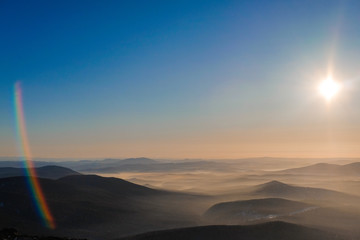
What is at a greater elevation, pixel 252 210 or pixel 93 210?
pixel 252 210

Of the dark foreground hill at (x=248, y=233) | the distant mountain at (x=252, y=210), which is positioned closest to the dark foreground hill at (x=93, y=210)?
the distant mountain at (x=252, y=210)

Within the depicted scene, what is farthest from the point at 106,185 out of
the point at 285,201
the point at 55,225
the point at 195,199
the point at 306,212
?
the point at 306,212

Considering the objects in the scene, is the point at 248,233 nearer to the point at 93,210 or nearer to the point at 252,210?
the point at 252,210

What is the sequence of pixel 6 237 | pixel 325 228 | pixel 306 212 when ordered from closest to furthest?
pixel 6 237 → pixel 325 228 → pixel 306 212

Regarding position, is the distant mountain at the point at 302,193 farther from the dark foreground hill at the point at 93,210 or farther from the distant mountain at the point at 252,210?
the dark foreground hill at the point at 93,210

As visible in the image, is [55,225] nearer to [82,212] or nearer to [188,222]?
[82,212]

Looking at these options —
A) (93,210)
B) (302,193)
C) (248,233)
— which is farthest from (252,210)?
(302,193)

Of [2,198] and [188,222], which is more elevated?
[2,198]
